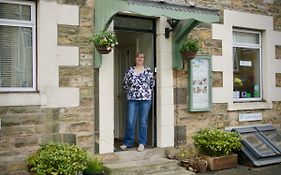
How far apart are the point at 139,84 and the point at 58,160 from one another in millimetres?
2396


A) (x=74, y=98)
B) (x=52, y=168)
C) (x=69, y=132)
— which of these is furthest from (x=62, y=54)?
(x=52, y=168)

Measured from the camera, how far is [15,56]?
6.85 meters

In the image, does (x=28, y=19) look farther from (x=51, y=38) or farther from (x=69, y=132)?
(x=69, y=132)

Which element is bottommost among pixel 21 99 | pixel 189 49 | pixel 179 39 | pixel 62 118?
pixel 62 118

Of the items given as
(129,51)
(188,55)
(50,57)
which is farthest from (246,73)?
(50,57)

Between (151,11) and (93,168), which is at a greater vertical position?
(151,11)

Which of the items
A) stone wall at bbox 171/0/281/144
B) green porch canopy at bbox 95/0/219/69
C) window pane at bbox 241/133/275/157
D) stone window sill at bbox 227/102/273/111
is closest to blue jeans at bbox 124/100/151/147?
stone wall at bbox 171/0/281/144

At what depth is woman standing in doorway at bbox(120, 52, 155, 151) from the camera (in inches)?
312

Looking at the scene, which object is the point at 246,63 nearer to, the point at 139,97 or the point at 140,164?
the point at 139,97

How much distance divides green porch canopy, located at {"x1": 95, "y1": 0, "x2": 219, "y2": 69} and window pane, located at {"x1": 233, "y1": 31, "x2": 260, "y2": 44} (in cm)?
196

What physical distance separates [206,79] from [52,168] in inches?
162

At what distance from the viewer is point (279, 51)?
34.0 feet

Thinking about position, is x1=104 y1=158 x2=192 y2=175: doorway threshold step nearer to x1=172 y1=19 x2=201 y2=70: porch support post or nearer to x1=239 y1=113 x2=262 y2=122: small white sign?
x1=172 y1=19 x2=201 y2=70: porch support post

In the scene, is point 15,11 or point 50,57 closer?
point 15,11
